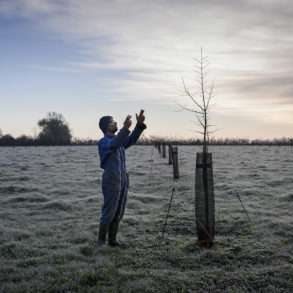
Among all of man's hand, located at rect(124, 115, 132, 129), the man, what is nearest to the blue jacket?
the man

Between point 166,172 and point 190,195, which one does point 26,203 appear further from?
point 166,172

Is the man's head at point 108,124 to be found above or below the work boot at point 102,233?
above

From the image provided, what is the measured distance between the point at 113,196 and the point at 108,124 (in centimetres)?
127

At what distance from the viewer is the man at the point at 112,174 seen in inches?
273

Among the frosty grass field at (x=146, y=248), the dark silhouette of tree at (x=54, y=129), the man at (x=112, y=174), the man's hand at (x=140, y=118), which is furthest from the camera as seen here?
the dark silhouette of tree at (x=54, y=129)

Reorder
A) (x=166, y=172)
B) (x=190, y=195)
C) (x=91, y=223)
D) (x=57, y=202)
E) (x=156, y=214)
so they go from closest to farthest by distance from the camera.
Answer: (x=91, y=223) → (x=156, y=214) → (x=57, y=202) → (x=190, y=195) → (x=166, y=172)

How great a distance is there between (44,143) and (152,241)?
82972 millimetres

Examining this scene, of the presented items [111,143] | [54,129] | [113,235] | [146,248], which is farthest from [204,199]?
[54,129]

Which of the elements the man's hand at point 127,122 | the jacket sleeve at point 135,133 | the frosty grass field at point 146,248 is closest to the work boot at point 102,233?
the frosty grass field at point 146,248

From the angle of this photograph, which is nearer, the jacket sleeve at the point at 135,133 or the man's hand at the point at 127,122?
the man's hand at the point at 127,122

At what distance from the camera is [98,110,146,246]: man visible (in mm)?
6922

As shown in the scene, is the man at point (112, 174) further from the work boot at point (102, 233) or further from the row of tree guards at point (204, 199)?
the row of tree guards at point (204, 199)

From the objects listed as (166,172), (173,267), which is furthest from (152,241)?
(166,172)

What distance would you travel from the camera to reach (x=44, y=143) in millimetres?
87375
